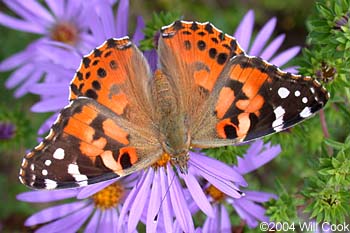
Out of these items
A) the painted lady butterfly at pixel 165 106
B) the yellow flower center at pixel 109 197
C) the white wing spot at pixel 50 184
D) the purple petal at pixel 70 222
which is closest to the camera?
the white wing spot at pixel 50 184

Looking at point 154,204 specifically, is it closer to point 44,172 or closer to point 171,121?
point 171,121

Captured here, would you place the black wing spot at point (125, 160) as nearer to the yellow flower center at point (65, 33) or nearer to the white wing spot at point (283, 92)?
the white wing spot at point (283, 92)

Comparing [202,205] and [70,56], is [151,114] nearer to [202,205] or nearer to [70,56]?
[202,205]

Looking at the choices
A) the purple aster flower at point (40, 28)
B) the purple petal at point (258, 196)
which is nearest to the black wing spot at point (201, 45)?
the purple petal at point (258, 196)

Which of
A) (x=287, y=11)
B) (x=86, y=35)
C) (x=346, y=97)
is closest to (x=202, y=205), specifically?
(x=346, y=97)

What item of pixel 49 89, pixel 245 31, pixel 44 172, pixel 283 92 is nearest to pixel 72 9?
pixel 49 89

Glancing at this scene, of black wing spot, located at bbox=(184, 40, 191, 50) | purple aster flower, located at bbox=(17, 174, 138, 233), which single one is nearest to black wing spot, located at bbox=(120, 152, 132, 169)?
black wing spot, located at bbox=(184, 40, 191, 50)
